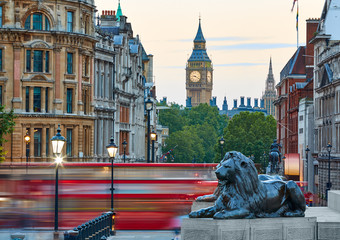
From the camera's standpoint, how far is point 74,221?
122ft

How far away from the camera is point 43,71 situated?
74062mm

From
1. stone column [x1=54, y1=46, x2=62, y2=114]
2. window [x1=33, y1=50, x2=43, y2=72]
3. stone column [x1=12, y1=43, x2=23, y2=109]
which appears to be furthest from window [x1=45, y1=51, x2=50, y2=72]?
stone column [x1=12, y1=43, x2=23, y2=109]

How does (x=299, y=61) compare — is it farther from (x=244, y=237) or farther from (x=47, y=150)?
(x=244, y=237)

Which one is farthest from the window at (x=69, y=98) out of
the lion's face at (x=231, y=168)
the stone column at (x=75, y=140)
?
the lion's face at (x=231, y=168)

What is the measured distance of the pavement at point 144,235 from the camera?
33531mm

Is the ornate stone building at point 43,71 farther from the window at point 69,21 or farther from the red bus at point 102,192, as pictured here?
the red bus at point 102,192

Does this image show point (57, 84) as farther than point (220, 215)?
Yes

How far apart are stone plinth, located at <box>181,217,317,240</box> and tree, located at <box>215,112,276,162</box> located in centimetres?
14527

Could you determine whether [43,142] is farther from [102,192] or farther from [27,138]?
[102,192]

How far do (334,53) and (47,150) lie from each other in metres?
32.6

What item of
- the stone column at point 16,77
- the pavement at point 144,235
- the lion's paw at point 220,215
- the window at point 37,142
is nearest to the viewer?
the lion's paw at point 220,215

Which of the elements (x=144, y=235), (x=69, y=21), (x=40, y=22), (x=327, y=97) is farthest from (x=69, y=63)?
(x=144, y=235)

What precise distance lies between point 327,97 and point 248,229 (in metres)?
82.0

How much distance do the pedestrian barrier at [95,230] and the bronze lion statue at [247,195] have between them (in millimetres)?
7544
